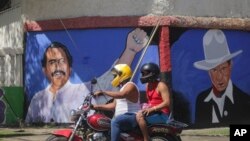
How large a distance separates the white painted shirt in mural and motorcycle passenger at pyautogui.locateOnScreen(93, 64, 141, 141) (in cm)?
497

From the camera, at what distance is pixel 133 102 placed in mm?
8023

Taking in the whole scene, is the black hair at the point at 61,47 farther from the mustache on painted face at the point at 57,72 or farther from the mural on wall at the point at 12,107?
the mural on wall at the point at 12,107

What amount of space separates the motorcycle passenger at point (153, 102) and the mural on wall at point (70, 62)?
15.4 ft

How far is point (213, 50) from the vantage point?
533 inches

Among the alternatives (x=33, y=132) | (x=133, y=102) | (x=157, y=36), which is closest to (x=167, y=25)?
(x=157, y=36)

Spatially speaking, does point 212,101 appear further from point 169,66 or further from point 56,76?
point 56,76

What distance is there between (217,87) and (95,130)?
6506 millimetres

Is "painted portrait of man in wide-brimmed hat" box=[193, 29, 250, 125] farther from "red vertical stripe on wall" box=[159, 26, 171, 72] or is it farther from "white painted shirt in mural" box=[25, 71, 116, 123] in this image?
"white painted shirt in mural" box=[25, 71, 116, 123]

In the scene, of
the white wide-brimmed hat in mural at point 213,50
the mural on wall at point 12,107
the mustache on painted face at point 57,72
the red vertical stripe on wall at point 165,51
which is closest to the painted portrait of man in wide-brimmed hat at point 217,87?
the white wide-brimmed hat in mural at point 213,50

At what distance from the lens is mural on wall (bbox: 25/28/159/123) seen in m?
13.1

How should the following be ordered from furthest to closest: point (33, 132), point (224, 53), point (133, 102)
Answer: point (224, 53), point (33, 132), point (133, 102)

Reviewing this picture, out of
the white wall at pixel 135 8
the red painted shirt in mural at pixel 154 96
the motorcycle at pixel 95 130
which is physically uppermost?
the white wall at pixel 135 8

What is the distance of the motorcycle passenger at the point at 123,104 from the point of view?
7.76 metres

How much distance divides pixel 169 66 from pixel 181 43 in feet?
2.39
